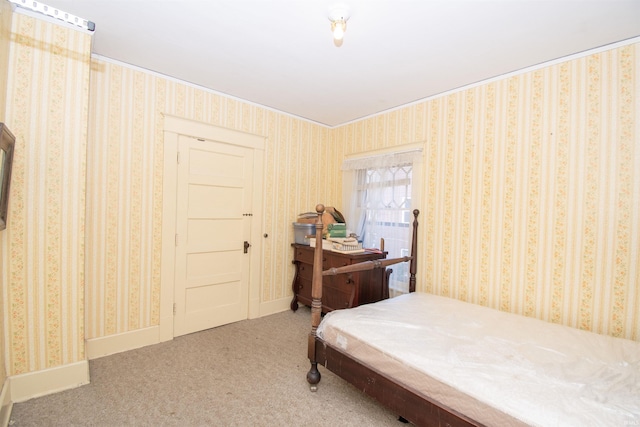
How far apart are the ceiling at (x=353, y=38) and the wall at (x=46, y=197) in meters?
0.33

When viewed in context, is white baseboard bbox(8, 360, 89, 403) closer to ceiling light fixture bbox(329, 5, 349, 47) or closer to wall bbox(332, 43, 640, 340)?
ceiling light fixture bbox(329, 5, 349, 47)

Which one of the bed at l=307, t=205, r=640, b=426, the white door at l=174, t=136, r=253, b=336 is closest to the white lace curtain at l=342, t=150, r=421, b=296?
the bed at l=307, t=205, r=640, b=426

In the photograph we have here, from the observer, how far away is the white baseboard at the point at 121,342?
91.5 inches

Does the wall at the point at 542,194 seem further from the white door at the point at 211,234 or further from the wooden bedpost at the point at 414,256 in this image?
the white door at the point at 211,234

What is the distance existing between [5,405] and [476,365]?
8.64 feet

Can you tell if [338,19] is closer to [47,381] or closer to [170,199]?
[170,199]

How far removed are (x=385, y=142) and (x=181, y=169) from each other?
219cm

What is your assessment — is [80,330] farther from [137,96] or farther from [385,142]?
[385,142]

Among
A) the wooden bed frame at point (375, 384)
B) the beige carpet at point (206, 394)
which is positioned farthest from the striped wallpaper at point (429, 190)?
the wooden bed frame at point (375, 384)

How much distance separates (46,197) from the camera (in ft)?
6.18

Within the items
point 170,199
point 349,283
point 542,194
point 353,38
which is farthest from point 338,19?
point 349,283

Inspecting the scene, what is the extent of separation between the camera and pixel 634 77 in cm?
186

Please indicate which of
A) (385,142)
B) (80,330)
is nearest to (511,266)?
(385,142)

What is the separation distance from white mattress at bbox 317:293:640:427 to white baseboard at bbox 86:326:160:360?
67.1 inches
